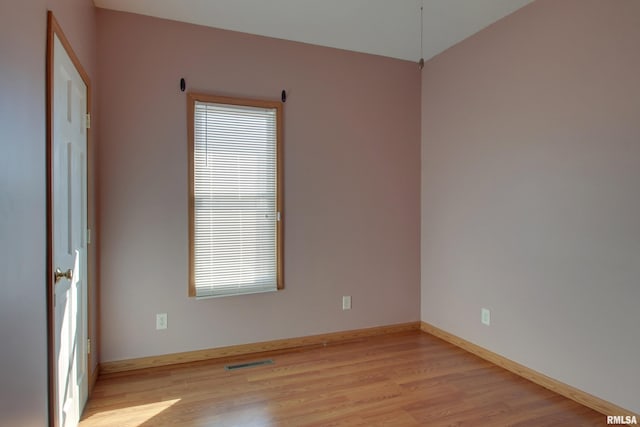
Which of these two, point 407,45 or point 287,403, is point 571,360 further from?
point 407,45

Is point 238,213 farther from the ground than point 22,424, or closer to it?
farther from the ground

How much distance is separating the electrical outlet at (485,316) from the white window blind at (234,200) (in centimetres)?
176

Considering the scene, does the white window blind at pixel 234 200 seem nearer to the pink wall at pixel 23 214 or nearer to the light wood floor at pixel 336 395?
the light wood floor at pixel 336 395

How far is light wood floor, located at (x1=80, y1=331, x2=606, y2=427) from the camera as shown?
2213 mm

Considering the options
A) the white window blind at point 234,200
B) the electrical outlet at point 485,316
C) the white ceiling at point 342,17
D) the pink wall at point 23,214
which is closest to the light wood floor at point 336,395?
the electrical outlet at point 485,316

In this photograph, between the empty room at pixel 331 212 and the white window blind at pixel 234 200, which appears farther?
the white window blind at pixel 234 200

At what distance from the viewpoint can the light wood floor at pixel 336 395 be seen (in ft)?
7.26

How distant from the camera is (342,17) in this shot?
2896mm

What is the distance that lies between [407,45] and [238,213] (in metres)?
2.15

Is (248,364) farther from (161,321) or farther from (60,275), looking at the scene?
(60,275)

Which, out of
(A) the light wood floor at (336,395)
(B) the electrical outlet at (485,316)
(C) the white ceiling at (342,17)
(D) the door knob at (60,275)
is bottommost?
(A) the light wood floor at (336,395)

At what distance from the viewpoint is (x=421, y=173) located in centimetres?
385

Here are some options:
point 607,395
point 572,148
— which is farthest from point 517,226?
point 607,395

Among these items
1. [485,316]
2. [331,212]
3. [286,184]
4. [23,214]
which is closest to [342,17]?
[286,184]
